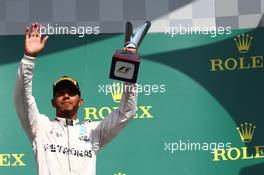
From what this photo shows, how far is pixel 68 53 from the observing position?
4066mm

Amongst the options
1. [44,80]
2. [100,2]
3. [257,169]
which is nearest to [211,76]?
[257,169]

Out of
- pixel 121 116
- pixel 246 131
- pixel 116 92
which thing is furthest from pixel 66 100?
pixel 246 131

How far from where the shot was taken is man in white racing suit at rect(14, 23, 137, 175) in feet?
7.47

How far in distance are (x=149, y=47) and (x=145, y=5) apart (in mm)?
355

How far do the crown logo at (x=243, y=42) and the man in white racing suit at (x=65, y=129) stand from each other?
6.27ft

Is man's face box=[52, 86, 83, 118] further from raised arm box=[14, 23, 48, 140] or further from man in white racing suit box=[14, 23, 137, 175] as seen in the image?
raised arm box=[14, 23, 48, 140]

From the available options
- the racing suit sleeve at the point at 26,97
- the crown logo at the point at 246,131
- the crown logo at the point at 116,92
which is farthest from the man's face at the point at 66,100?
the crown logo at the point at 246,131

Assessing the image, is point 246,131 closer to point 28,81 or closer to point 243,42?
point 243,42

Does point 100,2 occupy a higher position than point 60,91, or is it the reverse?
point 100,2

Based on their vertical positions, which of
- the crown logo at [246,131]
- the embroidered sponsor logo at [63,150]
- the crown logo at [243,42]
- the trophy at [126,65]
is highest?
the crown logo at [243,42]

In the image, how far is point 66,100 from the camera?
237 centimetres

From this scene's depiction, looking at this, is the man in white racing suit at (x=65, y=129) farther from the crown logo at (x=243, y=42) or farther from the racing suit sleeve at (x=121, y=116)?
the crown logo at (x=243, y=42)

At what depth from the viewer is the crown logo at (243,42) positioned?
403 cm

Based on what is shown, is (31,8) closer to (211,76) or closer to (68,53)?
(68,53)
